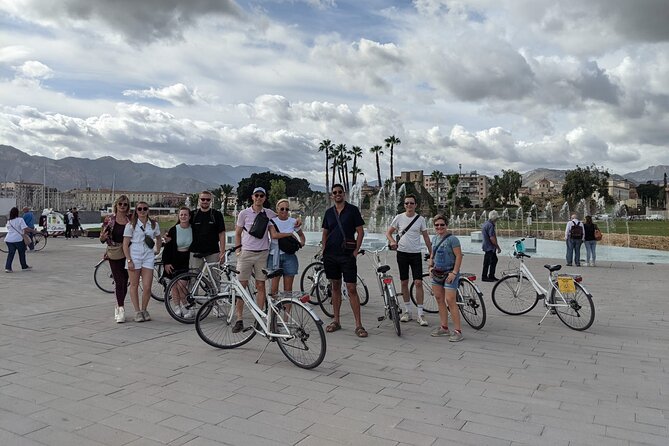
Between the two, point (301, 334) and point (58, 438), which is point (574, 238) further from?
point (58, 438)

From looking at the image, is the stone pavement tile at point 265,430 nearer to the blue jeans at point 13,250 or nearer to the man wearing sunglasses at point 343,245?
the man wearing sunglasses at point 343,245

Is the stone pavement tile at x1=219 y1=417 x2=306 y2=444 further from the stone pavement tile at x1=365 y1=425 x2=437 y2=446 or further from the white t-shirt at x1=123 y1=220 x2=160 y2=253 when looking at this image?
the white t-shirt at x1=123 y1=220 x2=160 y2=253

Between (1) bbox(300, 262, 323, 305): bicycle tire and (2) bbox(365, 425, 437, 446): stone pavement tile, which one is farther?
(1) bbox(300, 262, 323, 305): bicycle tire

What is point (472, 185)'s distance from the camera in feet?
649

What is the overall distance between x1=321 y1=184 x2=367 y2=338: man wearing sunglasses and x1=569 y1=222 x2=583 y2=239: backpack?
11213 millimetres

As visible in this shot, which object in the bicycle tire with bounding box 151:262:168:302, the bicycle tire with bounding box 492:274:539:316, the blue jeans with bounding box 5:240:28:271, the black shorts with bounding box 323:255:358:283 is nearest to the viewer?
the black shorts with bounding box 323:255:358:283

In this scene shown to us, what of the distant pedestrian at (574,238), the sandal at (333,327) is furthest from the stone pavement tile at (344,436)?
the distant pedestrian at (574,238)

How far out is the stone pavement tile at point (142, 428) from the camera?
12.2 ft

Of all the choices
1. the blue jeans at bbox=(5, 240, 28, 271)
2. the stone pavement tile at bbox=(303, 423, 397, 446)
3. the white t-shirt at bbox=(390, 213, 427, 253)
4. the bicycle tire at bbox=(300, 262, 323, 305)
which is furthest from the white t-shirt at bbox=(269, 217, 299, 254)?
the blue jeans at bbox=(5, 240, 28, 271)

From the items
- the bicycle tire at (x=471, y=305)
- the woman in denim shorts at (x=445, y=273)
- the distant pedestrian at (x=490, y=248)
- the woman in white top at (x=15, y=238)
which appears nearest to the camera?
the woman in denim shorts at (x=445, y=273)

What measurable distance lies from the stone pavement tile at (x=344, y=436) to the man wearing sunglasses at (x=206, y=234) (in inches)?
169

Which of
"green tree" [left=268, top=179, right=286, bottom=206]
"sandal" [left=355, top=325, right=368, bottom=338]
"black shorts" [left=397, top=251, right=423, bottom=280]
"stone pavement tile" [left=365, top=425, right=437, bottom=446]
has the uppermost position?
"green tree" [left=268, top=179, right=286, bottom=206]

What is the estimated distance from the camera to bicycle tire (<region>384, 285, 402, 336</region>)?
6734mm

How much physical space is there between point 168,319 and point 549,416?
5526 millimetres
